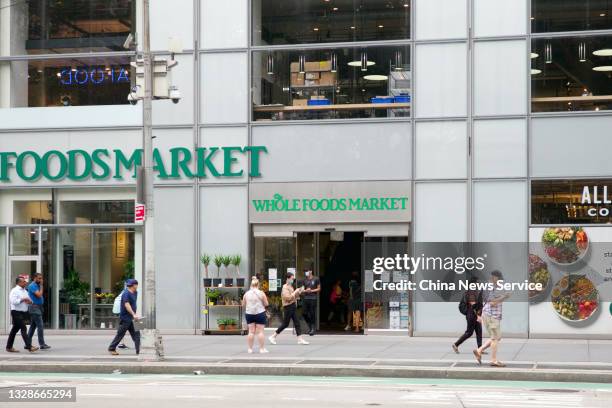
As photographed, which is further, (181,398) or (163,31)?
(163,31)

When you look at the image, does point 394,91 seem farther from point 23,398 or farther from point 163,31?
point 23,398

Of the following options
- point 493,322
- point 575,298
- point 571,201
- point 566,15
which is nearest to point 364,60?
→ point 566,15

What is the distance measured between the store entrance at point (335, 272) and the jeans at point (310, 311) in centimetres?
33

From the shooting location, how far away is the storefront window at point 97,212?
27.1 metres

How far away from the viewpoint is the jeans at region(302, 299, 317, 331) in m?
25.3

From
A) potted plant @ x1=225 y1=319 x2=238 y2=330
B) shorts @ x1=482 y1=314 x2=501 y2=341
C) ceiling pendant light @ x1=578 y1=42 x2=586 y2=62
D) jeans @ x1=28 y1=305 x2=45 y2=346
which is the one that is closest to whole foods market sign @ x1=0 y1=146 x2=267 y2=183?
→ potted plant @ x1=225 y1=319 x2=238 y2=330

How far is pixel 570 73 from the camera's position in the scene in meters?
24.8

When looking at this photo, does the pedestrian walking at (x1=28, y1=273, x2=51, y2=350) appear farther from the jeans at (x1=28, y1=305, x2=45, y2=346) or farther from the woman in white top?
the woman in white top

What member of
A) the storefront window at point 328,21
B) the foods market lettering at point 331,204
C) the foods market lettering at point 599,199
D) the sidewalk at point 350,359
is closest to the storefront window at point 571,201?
the foods market lettering at point 599,199

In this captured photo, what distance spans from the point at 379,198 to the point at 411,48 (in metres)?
3.98

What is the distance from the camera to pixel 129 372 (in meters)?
19.4

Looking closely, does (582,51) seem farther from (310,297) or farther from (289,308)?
(289,308)

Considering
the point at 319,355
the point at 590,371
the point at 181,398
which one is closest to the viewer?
the point at 181,398

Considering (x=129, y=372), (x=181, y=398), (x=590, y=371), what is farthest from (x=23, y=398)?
(x=590, y=371)
